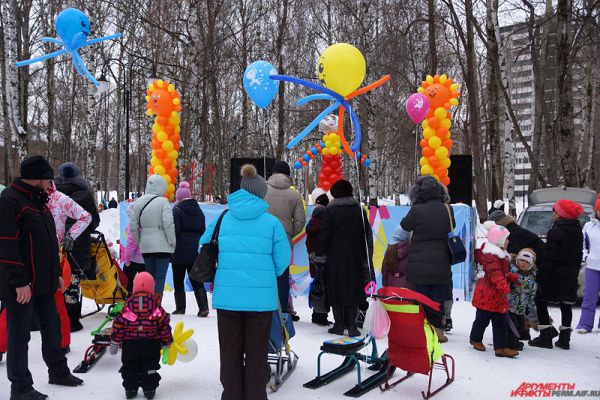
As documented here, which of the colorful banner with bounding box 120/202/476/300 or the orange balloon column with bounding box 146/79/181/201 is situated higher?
the orange balloon column with bounding box 146/79/181/201

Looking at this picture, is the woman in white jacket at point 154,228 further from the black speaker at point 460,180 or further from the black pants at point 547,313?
the black speaker at point 460,180

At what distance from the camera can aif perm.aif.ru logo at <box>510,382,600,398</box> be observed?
16.4ft

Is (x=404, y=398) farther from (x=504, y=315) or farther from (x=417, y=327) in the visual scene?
(x=504, y=315)

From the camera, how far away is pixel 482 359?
19.9ft

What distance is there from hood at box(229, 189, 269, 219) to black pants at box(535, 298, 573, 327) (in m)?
4.33

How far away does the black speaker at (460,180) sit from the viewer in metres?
12.1

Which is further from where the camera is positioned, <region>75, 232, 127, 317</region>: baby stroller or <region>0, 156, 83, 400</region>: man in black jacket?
<region>75, 232, 127, 317</region>: baby stroller

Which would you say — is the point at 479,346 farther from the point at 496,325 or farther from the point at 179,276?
the point at 179,276

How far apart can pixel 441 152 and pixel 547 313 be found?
504 centimetres

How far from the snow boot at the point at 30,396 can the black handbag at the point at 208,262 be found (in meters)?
1.59

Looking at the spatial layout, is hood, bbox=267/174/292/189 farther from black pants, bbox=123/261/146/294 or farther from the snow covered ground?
black pants, bbox=123/261/146/294

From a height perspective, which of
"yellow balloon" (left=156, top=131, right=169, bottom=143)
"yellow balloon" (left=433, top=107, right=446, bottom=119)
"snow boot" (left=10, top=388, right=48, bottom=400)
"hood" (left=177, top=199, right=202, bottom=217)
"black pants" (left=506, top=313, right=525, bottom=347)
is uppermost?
"yellow balloon" (left=433, top=107, right=446, bottom=119)

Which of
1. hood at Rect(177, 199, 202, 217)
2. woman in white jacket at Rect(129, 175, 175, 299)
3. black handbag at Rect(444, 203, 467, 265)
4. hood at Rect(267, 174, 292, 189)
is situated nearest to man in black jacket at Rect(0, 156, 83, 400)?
woman in white jacket at Rect(129, 175, 175, 299)

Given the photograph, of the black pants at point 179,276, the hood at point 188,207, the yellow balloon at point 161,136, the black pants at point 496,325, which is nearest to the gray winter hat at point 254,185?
the black pants at point 496,325
